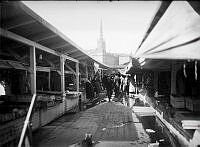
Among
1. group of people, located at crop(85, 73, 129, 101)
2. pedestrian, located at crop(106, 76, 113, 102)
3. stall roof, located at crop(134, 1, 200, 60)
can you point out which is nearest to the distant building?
group of people, located at crop(85, 73, 129, 101)

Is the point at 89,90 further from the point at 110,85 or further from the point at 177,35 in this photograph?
the point at 177,35

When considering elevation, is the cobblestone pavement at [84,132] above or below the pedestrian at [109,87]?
below

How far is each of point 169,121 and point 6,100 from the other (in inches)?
238

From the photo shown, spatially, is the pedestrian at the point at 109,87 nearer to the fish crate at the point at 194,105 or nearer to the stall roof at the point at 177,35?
the fish crate at the point at 194,105

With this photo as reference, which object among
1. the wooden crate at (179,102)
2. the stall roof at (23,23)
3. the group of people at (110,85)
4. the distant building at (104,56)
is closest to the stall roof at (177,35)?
the stall roof at (23,23)

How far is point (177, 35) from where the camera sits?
8.61 feet

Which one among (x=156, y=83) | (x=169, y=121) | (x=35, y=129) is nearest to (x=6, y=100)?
(x=35, y=129)

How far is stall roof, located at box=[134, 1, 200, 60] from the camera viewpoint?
2.53m

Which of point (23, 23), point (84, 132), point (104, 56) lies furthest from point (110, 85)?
point (104, 56)

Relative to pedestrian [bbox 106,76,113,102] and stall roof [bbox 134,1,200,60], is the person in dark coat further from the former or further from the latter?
stall roof [bbox 134,1,200,60]

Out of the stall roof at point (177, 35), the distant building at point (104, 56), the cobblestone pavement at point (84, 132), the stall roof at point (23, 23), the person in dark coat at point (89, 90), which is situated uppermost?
the distant building at point (104, 56)

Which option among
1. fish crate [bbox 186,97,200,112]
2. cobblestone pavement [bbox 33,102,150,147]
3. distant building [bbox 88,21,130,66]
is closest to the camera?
cobblestone pavement [bbox 33,102,150,147]

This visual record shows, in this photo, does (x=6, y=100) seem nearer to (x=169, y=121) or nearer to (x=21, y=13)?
(x=21, y=13)

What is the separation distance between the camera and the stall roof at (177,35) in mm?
2529
